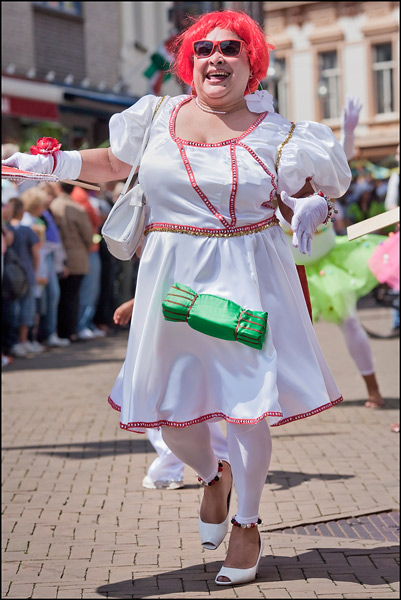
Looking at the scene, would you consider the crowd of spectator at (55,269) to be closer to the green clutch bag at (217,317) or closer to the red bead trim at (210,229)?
the red bead trim at (210,229)

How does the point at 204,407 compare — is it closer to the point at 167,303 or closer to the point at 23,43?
the point at 167,303

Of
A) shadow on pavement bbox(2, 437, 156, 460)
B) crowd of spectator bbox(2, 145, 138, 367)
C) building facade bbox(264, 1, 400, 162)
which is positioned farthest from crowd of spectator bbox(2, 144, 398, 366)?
building facade bbox(264, 1, 400, 162)

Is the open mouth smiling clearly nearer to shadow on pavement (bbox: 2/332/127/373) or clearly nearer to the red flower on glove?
the red flower on glove

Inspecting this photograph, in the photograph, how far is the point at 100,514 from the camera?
541 centimetres

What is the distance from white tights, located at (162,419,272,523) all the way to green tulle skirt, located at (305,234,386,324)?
415 cm

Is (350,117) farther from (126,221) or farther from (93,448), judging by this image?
(93,448)

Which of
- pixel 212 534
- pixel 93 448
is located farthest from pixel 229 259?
pixel 93 448

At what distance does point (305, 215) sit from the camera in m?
4.06

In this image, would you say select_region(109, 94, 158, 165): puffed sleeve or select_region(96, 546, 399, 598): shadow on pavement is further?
select_region(109, 94, 158, 165): puffed sleeve

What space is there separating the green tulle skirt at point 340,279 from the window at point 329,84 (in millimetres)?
32788

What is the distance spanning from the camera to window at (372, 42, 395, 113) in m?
39.5

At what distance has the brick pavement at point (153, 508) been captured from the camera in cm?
421

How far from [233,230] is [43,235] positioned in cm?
817

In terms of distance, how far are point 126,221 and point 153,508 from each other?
181 centimetres
